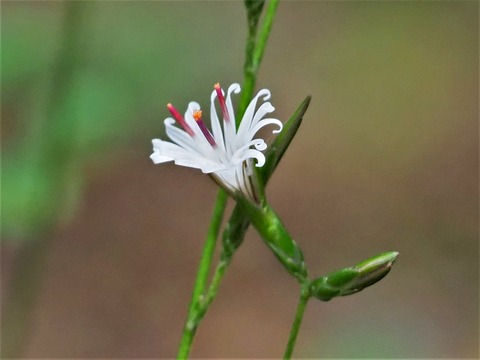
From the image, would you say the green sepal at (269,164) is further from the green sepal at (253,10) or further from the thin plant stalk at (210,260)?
the green sepal at (253,10)

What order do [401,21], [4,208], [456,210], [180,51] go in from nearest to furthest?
1. [4,208]
2. [180,51]
3. [456,210]
4. [401,21]

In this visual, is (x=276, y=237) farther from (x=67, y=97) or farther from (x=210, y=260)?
(x=67, y=97)

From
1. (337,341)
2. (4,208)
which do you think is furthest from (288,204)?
(4,208)

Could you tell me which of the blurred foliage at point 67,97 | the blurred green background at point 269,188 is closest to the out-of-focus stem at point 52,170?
the blurred foliage at point 67,97

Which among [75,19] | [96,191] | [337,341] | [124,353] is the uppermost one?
[75,19]

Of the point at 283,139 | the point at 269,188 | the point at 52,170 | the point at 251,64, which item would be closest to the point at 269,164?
the point at 283,139

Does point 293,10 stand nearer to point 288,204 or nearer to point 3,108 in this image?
point 288,204

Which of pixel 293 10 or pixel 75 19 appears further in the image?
pixel 293 10
